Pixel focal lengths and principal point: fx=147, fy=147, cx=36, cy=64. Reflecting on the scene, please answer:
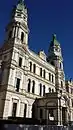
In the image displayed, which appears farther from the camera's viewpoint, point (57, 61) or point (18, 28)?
point (57, 61)

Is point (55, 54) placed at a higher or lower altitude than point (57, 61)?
higher

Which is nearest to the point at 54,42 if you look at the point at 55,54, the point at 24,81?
the point at 55,54

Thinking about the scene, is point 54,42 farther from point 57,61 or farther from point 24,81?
point 24,81

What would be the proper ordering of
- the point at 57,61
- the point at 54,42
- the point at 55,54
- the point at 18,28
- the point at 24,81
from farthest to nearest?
1. the point at 54,42
2. the point at 55,54
3. the point at 57,61
4. the point at 18,28
5. the point at 24,81

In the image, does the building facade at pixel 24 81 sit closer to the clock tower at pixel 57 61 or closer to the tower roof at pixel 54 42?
the clock tower at pixel 57 61

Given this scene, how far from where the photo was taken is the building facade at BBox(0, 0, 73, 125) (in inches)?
1029

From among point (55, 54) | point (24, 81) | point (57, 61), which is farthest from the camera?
point (55, 54)

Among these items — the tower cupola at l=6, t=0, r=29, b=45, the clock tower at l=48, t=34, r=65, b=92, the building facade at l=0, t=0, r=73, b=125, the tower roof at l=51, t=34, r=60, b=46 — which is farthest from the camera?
the tower roof at l=51, t=34, r=60, b=46

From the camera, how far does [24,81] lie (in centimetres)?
2955

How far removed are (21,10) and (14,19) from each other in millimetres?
4441

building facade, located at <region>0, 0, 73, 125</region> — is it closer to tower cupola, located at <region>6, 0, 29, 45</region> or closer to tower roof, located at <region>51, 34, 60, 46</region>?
tower cupola, located at <region>6, 0, 29, 45</region>

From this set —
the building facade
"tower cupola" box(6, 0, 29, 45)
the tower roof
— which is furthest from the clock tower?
"tower cupola" box(6, 0, 29, 45)

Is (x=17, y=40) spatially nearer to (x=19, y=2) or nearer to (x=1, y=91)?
(x=1, y=91)

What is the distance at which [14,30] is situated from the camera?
33.4 m
